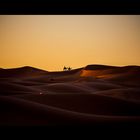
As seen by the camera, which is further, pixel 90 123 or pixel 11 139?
pixel 90 123

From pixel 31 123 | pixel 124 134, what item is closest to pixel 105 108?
pixel 31 123

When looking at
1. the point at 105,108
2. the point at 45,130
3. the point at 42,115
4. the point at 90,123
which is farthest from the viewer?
the point at 105,108
